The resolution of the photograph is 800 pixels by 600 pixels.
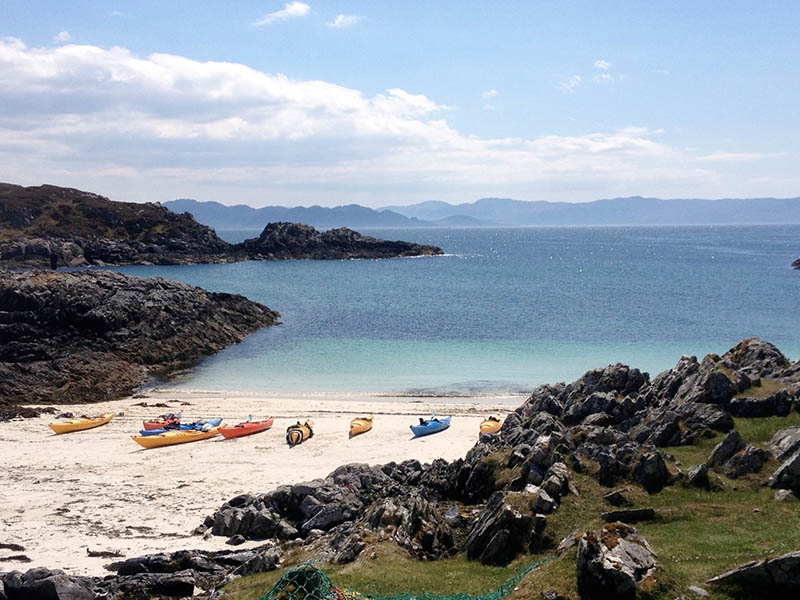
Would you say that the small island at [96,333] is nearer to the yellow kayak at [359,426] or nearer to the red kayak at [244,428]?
the red kayak at [244,428]

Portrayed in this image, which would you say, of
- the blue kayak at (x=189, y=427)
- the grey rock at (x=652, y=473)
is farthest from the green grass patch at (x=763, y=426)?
the blue kayak at (x=189, y=427)

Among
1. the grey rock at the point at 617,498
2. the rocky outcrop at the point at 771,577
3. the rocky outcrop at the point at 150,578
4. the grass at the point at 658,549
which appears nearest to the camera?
the rocky outcrop at the point at 771,577

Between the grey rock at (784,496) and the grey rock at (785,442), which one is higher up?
the grey rock at (785,442)

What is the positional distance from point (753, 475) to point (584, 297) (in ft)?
287

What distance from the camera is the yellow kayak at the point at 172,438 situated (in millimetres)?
38000

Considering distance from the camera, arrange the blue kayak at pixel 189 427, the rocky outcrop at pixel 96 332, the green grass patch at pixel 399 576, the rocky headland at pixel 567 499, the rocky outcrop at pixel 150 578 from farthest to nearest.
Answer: the rocky outcrop at pixel 96 332
the blue kayak at pixel 189 427
the rocky outcrop at pixel 150 578
the green grass patch at pixel 399 576
the rocky headland at pixel 567 499

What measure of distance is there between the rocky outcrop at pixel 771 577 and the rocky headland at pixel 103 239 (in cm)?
15410

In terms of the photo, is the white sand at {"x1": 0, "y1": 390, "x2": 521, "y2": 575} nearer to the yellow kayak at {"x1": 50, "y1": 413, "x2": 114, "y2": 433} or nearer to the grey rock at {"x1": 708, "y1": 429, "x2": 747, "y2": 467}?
the yellow kayak at {"x1": 50, "y1": 413, "x2": 114, "y2": 433}

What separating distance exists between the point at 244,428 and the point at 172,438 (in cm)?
412

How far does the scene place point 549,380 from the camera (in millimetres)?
55250

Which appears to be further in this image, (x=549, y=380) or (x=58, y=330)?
(x=58, y=330)

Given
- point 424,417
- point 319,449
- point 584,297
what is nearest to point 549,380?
point 424,417

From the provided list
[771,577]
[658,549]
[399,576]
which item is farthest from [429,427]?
[771,577]

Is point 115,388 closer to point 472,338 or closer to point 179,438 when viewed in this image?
point 179,438
